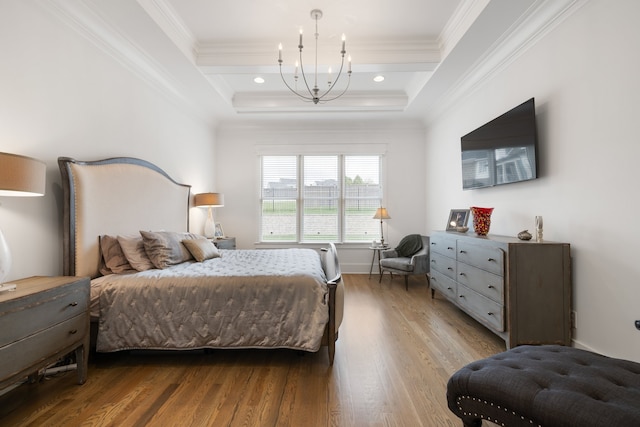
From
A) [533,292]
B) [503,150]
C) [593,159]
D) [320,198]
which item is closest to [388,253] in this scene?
[320,198]

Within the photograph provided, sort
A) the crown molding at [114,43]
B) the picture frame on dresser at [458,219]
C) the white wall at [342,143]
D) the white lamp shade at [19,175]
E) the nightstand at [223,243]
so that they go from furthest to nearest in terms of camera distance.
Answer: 1. the white wall at [342,143]
2. the nightstand at [223,243]
3. the picture frame on dresser at [458,219]
4. the crown molding at [114,43]
5. the white lamp shade at [19,175]

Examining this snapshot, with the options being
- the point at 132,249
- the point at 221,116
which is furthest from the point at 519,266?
the point at 221,116

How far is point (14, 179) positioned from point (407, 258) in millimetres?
4722

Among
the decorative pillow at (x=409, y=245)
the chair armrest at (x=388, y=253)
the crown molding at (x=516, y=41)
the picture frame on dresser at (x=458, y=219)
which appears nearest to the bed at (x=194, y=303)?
the picture frame on dresser at (x=458, y=219)

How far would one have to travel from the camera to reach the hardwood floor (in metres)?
1.75

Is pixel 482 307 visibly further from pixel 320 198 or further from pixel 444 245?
pixel 320 198

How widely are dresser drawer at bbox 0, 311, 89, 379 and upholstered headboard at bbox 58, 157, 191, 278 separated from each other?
61cm

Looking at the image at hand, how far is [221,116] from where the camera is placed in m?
5.33

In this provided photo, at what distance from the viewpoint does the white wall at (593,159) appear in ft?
6.55

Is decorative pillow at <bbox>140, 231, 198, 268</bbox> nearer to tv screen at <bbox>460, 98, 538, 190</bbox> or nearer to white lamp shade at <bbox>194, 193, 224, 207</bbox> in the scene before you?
white lamp shade at <bbox>194, 193, 224, 207</bbox>

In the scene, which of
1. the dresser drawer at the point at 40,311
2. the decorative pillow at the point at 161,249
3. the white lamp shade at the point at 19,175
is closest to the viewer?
the dresser drawer at the point at 40,311

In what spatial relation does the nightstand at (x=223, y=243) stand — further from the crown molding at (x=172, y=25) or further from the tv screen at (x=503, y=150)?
the tv screen at (x=503, y=150)

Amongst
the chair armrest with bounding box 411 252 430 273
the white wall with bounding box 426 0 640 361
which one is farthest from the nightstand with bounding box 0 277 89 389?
the chair armrest with bounding box 411 252 430 273

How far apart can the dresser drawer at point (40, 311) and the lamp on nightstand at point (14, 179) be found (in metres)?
0.22
